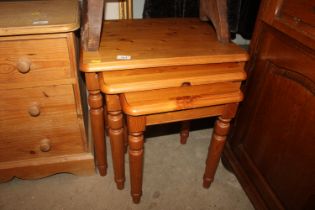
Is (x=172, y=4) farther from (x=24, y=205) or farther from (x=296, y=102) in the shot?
(x=24, y=205)

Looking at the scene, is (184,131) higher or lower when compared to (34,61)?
lower

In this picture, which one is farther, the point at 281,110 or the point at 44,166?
the point at 44,166

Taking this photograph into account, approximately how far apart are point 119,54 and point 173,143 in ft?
2.51

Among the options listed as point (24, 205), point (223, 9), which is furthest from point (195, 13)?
point (24, 205)

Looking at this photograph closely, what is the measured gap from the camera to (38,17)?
893mm

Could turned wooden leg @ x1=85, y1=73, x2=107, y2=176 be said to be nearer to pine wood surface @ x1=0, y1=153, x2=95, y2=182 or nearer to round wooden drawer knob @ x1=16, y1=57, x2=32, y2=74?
pine wood surface @ x1=0, y1=153, x2=95, y2=182

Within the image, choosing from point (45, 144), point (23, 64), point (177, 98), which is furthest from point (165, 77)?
point (45, 144)

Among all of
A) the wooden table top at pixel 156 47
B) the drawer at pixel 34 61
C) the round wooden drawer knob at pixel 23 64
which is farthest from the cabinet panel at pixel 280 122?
the round wooden drawer knob at pixel 23 64

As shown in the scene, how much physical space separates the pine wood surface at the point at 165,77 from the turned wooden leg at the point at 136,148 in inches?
4.2

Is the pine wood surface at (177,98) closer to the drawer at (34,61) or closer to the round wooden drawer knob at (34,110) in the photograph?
the drawer at (34,61)

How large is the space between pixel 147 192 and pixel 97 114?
0.46 meters

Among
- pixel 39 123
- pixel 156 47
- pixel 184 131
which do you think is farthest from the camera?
pixel 184 131

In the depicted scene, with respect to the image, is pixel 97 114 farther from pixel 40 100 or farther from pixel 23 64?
pixel 23 64

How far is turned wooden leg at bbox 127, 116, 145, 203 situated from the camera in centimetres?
83
